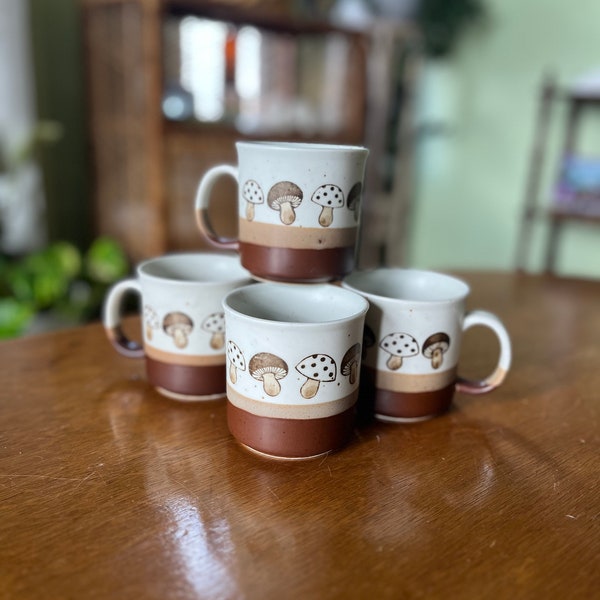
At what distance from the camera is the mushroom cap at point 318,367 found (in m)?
0.43

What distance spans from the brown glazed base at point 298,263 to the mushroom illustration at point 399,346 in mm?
73

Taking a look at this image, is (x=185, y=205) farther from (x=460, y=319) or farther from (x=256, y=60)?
(x=460, y=319)

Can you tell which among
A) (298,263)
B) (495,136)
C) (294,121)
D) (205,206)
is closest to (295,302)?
(298,263)

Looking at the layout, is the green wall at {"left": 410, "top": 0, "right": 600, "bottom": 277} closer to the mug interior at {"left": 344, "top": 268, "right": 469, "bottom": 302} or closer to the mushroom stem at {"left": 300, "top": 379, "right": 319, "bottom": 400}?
the mug interior at {"left": 344, "top": 268, "right": 469, "bottom": 302}

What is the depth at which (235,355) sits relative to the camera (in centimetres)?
45

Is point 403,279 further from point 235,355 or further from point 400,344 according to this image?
point 235,355

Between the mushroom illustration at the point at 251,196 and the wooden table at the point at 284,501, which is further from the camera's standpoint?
the mushroom illustration at the point at 251,196

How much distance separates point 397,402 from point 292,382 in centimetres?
13

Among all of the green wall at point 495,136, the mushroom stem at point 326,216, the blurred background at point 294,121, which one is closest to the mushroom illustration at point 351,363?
the mushroom stem at point 326,216

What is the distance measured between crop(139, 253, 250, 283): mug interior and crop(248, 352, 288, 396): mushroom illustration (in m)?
0.20

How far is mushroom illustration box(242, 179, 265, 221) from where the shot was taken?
0.50m

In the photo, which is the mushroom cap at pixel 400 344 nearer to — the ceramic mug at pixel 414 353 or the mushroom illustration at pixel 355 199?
the ceramic mug at pixel 414 353

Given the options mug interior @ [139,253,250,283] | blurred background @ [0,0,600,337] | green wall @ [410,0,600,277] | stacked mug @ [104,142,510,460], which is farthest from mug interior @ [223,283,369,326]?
green wall @ [410,0,600,277]

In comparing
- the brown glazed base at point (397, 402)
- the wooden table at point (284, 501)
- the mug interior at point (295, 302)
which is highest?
the mug interior at point (295, 302)
